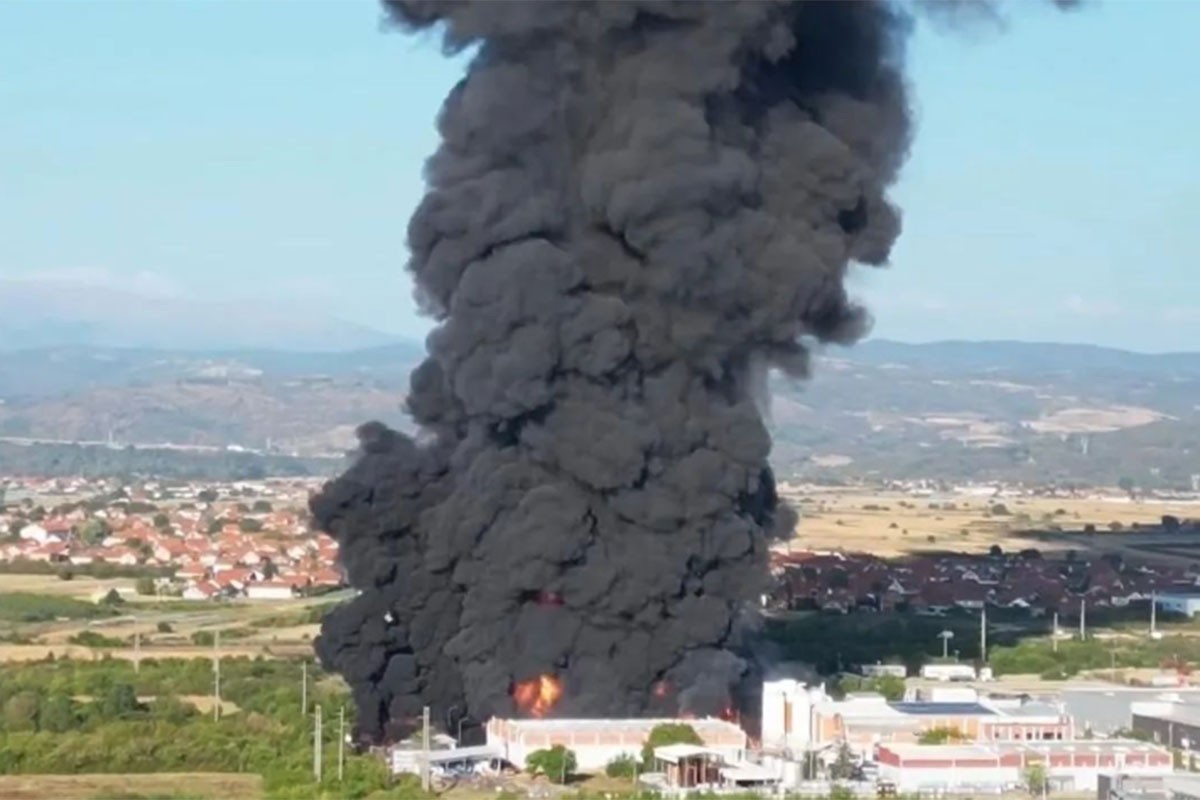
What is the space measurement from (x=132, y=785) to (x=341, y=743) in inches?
138

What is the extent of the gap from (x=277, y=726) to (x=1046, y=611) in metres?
32.2

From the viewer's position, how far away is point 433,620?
45.6 metres

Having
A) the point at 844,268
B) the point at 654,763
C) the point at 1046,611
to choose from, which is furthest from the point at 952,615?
the point at 654,763

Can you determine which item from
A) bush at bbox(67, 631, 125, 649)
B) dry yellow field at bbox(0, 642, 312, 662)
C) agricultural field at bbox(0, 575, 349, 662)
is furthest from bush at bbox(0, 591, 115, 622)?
dry yellow field at bbox(0, 642, 312, 662)

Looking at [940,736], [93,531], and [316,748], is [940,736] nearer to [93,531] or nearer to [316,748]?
[316,748]

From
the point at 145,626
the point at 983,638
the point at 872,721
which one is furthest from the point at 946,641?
the point at 145,626

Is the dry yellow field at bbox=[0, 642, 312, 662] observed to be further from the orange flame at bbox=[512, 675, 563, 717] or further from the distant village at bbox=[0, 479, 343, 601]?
the orange flame at bbox=[512, 675, 563, 717]

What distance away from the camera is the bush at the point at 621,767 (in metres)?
41.8

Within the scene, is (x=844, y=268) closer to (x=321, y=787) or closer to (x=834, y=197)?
(x=834, y=197)

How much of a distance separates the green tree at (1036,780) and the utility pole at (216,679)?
1532 centimetres

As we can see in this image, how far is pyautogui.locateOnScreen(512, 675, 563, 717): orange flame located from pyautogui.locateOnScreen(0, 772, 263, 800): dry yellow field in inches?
182

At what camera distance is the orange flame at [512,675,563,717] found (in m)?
44.3

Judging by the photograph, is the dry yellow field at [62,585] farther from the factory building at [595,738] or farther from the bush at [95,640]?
the factory building at [595,738]

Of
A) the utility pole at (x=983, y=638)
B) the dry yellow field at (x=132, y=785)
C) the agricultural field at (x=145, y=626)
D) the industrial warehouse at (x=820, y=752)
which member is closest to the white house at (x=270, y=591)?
the agricultural field at (x=145, y=626)
